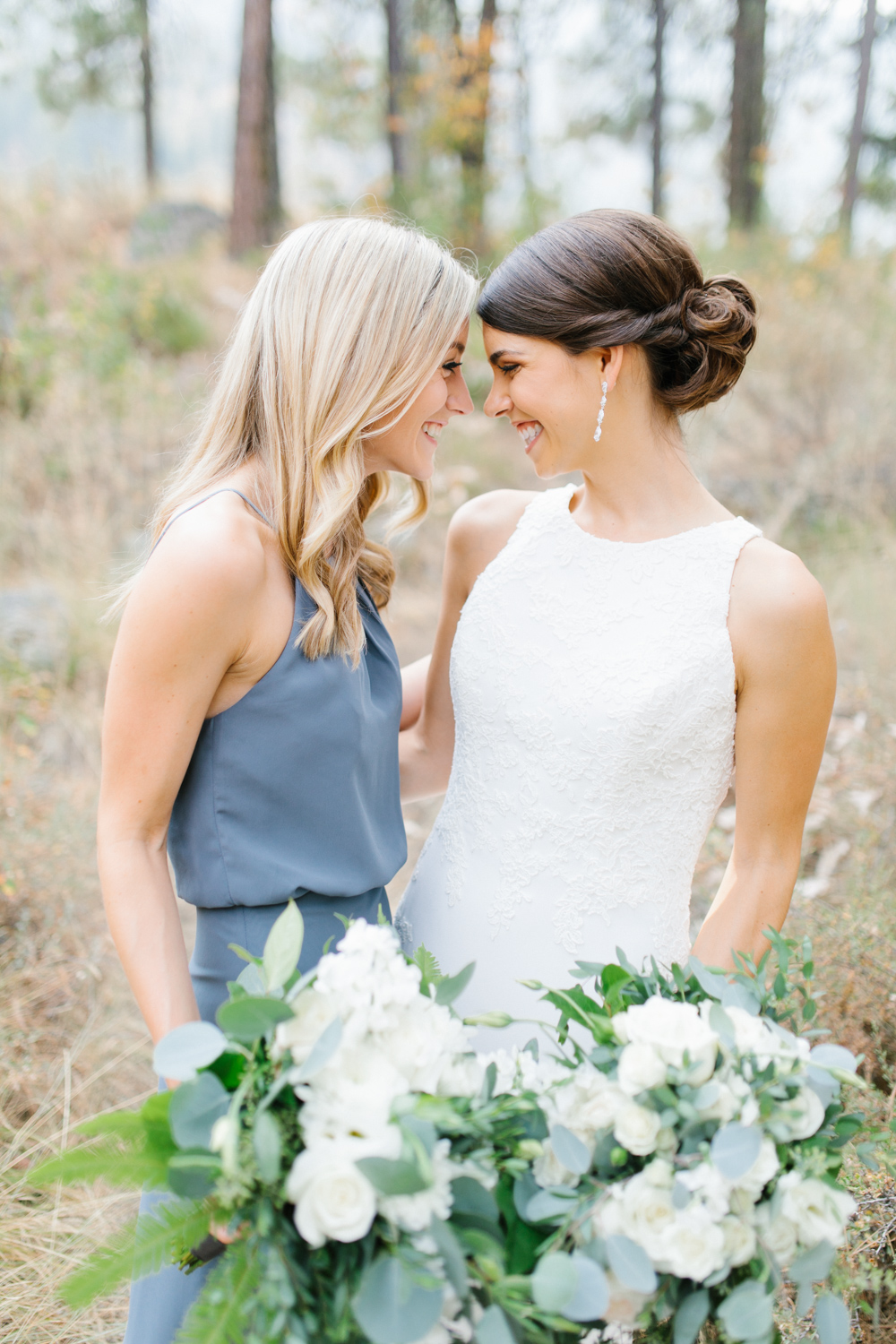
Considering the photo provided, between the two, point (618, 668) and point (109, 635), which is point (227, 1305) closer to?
point (618, 668)

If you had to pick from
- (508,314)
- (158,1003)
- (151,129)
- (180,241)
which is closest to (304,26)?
(151,129)

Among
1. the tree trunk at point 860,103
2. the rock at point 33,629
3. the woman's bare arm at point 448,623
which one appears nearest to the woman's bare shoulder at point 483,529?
the woman's bare arm at point 448,623

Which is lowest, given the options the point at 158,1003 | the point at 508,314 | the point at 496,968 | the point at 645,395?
the point at 496,968

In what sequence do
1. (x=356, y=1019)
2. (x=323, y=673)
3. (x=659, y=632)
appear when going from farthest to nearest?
(x=659, y=632)
(x=323, y=673)
(x=356, y=1019)

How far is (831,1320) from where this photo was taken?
1.08 m

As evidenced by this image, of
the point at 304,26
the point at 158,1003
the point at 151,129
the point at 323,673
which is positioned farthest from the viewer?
the point at 151,129

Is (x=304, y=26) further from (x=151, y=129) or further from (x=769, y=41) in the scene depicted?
(x=769, y=41)

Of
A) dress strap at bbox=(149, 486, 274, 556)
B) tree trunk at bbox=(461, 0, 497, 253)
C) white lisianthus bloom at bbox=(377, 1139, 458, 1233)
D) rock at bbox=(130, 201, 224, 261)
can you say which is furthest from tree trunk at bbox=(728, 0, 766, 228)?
white lisianthus bloom at bbox=(377, 1139, 458, 1233)

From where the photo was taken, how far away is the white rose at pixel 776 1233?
0.99 meters

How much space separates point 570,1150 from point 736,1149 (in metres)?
0.17

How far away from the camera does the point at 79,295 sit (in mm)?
8688

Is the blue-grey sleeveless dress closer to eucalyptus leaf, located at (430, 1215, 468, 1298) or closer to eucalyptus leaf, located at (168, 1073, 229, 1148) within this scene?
eucalyptus leaf, located at (168, 1073, 229, 1148)

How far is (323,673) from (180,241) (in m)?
12.5

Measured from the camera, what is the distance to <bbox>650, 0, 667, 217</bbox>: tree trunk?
1269 cm
